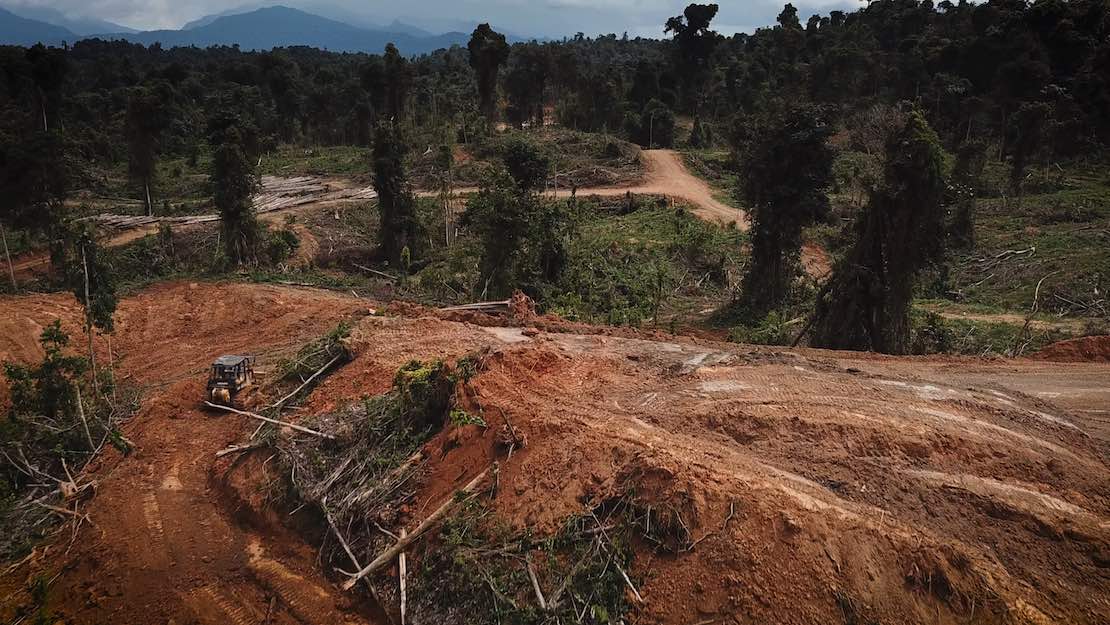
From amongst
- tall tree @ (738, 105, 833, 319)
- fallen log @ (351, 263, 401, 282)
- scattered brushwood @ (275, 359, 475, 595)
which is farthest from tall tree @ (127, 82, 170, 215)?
tall tree @ (738, 105, 833, 319)

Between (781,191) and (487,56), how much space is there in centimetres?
3311

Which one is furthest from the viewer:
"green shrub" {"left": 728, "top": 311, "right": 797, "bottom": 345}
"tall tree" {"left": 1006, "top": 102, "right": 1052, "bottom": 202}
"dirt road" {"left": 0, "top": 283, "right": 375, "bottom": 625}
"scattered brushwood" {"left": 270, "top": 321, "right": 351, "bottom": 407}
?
"tall tree" {"left": 1006, "top": 102, "right": 1052, "bottom": 202}

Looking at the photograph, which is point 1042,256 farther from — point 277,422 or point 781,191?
point 277,422

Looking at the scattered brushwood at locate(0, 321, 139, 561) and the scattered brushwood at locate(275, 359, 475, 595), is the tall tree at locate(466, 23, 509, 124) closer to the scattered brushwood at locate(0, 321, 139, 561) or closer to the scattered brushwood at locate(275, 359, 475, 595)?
the scattered brushwood at locate(0, 321, 139, 561)

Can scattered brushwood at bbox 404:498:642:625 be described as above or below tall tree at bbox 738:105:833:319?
below

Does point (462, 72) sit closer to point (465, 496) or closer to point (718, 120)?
point (718, 120)

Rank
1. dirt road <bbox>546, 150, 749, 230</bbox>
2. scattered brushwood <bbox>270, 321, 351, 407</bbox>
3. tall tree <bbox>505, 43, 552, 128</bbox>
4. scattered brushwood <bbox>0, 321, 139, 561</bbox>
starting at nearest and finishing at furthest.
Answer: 1. scattered brushwood <bbox>0, 321, 139, 561</bbox>
2. scattered brushwood <bbox>270, 321, 351, 407</bbox>
3. dirt road <bbox>546, 150, 749, 230</bbox>
4. tall tree <bbox>505, 43, 552, 128</bbox>

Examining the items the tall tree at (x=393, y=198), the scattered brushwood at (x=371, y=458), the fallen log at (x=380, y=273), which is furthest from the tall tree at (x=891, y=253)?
the tall tree at (x=393, y=198)

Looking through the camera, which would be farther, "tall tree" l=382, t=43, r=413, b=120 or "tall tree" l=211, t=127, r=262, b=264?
"tall tree" l=382, t=43, r=413, b=120

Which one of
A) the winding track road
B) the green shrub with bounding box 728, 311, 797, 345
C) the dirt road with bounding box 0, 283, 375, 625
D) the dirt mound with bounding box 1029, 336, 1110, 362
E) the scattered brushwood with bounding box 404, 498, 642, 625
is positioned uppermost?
the winding track road

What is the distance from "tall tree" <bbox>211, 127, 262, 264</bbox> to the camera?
74.3ft

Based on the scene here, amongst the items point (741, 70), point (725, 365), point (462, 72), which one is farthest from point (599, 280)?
point (462, 72)

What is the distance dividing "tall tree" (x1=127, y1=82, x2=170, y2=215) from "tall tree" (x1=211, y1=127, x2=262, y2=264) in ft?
31.2

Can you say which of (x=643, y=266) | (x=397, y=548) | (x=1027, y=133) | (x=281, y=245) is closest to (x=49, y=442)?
(x=397, y=548)
